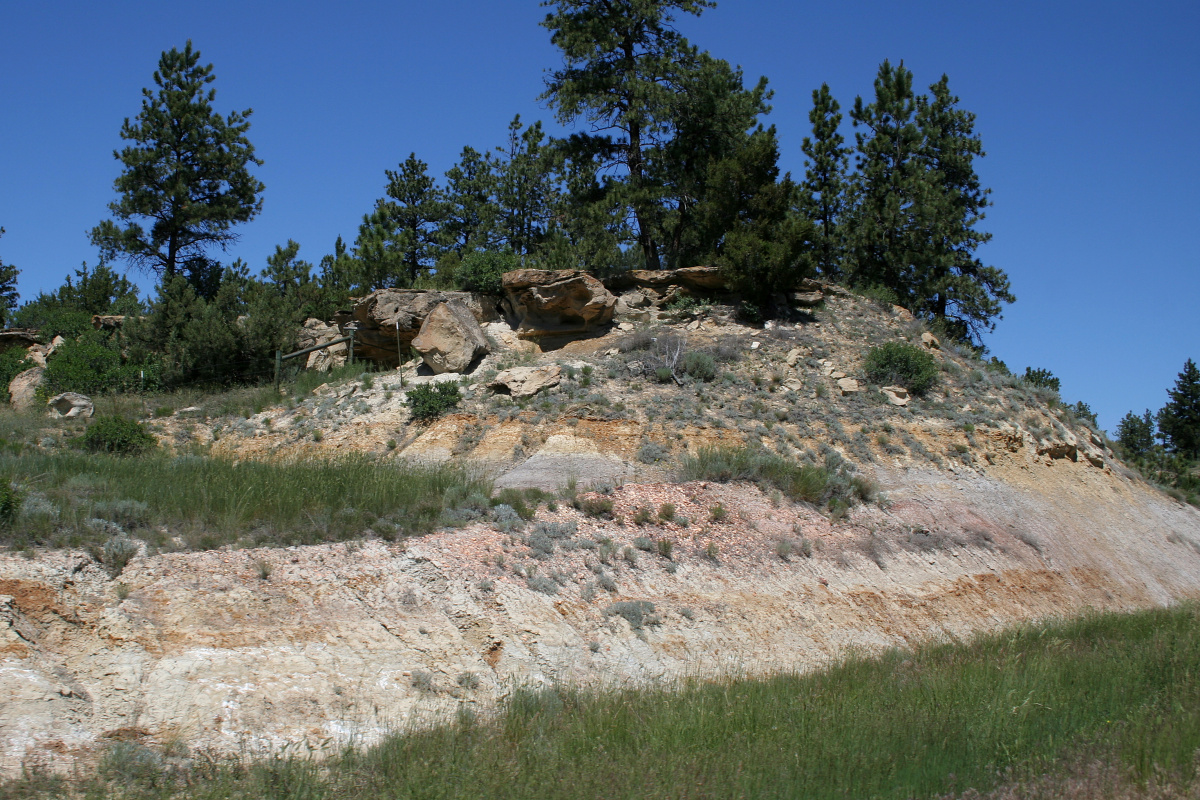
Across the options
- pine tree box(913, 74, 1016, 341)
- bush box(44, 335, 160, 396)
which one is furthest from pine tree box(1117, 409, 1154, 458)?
bush box(44, 335, 160, 396)

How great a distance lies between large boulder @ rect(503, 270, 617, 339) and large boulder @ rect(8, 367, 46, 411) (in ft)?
45.5

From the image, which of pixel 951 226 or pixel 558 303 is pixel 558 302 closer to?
pixel 558 303

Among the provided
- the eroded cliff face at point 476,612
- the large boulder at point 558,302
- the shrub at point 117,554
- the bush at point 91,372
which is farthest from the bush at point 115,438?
the large boulder at point 558,302

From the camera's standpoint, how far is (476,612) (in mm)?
10344

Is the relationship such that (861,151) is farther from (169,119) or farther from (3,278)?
(3,278)

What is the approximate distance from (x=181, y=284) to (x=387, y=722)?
23.6 metres

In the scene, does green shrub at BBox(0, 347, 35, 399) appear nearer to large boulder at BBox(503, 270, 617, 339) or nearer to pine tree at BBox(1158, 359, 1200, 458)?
large boulder at BBox(503, 270, 617, 339)

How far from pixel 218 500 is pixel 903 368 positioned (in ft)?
59.6

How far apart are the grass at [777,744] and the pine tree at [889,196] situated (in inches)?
889

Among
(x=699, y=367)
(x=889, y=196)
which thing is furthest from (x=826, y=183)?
(x=699, y=367)

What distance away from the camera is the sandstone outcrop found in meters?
24.0

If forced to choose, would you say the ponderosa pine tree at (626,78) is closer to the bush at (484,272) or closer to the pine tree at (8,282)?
the bush at (484,272)

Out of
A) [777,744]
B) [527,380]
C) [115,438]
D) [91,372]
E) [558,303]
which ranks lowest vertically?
[777,744]

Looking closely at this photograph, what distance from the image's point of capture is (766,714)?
25.7ft
